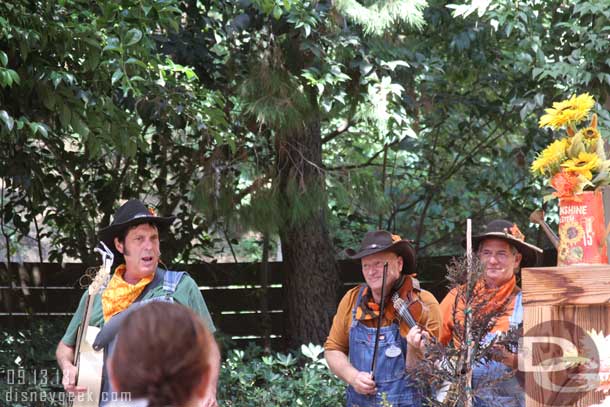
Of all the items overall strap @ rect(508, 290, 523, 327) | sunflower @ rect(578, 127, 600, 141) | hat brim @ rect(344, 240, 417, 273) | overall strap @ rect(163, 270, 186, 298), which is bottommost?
overall strap @ rect(508, 290, 523, 327)

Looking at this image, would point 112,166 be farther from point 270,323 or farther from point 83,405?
point 83,405

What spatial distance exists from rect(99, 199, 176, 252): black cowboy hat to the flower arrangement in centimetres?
184

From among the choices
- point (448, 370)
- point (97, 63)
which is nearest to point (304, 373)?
point (97, 63)

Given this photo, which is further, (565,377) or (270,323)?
(270,323)

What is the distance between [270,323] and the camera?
816cm

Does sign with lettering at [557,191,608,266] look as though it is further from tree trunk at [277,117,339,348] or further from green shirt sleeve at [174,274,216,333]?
tree trunk at [277,117,339,348]

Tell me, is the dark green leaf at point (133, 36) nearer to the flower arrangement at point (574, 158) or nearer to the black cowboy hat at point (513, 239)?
the black cowboy hat at point (513, 239)

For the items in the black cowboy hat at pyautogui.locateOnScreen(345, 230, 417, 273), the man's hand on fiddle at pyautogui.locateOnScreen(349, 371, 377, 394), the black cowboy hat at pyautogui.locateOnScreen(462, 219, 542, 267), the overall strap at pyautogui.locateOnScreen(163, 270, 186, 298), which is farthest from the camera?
the black cowboy hat at pyautogui.locateOnScreen(345, 230, 417, 273)

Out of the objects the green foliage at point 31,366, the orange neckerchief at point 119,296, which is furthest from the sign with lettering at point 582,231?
the green foliage at point 31,366

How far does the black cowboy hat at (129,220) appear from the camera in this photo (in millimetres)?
4301

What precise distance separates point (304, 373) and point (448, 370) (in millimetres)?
2734

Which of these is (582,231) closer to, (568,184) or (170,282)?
(568,184)

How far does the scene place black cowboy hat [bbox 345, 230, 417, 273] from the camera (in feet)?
14.5

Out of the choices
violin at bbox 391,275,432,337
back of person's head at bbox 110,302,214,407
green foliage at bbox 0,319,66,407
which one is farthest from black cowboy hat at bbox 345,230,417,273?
back of person's head at bbox 110,302,214,407
